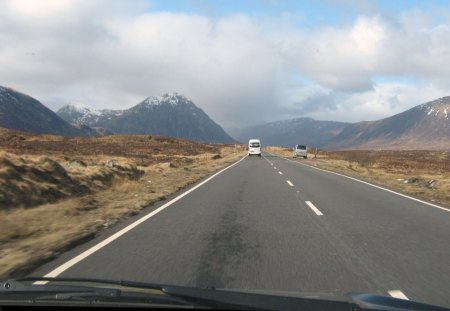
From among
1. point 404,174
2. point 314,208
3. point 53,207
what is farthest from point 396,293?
point 404,174

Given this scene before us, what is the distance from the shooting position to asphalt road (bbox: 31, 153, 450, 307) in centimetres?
615

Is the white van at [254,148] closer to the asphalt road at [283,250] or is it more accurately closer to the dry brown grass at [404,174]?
the dry brown grass at [404,174]

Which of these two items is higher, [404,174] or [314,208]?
[314,208]

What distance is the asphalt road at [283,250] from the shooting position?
20.2ft

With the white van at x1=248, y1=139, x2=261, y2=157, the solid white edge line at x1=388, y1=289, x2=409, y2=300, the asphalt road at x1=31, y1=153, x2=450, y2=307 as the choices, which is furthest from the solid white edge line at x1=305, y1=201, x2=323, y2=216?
the white van at x1=248, y1=139, x2=261, y2=157

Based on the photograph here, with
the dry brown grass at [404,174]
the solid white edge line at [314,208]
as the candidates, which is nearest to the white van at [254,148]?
the dry brown grass at [404,174]

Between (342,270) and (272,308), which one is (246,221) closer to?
(342,270)

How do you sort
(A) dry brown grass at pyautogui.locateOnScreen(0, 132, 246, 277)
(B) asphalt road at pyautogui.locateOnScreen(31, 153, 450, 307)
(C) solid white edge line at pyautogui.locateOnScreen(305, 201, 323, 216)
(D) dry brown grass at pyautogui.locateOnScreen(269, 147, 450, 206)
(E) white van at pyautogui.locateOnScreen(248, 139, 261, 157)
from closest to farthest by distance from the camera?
(B) asphalt road at pyautogui.locateOnScreen(31, 153, 450, 307)
(A) dry brown grass at pyautogui.locateOnScreen(0, 132, 246, 277)
(C) solid white edge line at pyautogui.locateOnScreen(305, 201, 323, 216)
(D) dry brown grass at pyautogui.locateOnScreen(269, 147, 450, 206)
(E) white van at pyautogui.locateOnScreen(248, 139, 261, 157)

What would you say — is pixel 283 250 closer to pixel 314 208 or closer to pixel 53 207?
pixel 314 208

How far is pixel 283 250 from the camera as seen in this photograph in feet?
26.0

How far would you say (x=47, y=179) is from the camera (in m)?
17.4

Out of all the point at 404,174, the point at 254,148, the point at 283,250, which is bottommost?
the point at 404,174

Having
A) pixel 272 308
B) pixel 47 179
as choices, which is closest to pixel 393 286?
pixel 272 308

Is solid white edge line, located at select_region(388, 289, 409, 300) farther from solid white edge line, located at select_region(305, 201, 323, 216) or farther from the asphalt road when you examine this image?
solid white edge line, located at select_region(305, 201, 323, 216)
